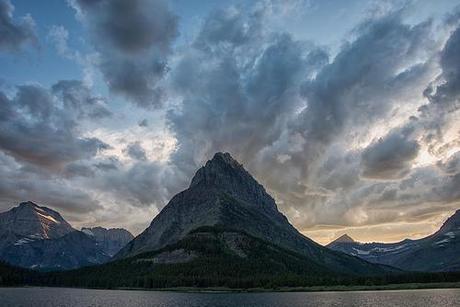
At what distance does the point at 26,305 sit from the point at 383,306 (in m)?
144

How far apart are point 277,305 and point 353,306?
32141 millimetres

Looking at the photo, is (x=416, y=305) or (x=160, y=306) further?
(x=160, y=306)

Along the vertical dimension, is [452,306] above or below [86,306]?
below

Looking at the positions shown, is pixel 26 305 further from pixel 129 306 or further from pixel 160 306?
pixel 160 306

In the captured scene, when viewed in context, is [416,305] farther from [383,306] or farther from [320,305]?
[320,305]

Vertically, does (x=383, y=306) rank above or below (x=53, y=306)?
below

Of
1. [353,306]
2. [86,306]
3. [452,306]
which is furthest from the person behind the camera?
[86,306]

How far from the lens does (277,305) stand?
637 feet

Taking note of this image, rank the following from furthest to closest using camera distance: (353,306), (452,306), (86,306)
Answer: (86,306) < (353,306) < (452,306)

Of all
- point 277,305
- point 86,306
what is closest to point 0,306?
point 86,306

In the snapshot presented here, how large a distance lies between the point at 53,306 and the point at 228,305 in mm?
72711

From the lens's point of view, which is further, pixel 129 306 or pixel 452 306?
pixel 129 306

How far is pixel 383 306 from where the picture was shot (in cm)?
17812

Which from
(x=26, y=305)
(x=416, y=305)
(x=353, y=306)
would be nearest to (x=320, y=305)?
(x=353, y=306)
